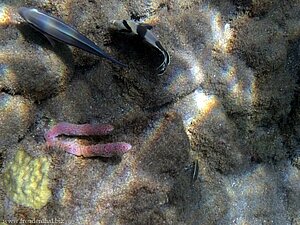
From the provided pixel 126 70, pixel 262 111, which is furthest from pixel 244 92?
pixel 126 70

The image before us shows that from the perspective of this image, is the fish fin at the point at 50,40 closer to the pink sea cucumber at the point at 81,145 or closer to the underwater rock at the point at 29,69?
the underwater rock at the point at 29,69

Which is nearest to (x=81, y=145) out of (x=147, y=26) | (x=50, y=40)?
(x=50, y=40)

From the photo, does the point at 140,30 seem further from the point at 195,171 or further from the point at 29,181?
the point at 29,181

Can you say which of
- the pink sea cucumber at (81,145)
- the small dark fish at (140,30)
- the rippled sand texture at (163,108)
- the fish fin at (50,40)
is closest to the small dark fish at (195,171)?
the rippled sand texture at (163,108)

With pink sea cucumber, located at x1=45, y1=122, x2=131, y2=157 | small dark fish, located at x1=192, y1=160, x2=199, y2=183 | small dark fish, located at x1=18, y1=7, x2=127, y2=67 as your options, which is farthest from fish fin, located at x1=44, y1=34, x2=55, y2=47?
small dark fish, located at x1=192, y1=160, x2=199, y2=183

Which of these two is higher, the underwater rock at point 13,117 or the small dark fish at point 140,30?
the small dark fish at point 140,30

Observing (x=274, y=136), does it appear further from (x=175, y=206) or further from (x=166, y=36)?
A: (x=166, y=36)
